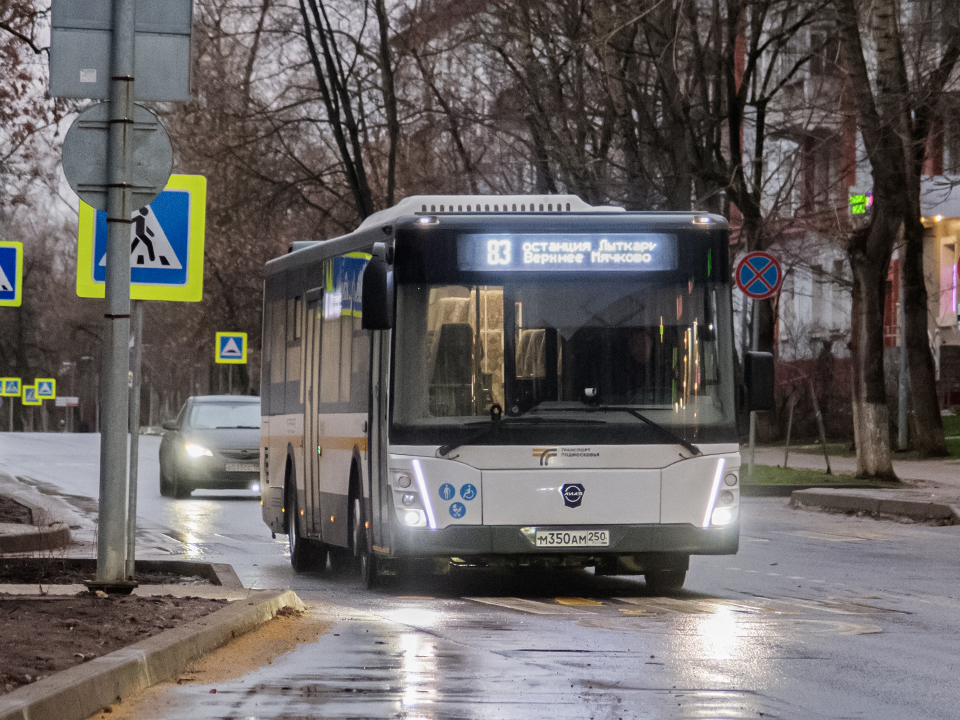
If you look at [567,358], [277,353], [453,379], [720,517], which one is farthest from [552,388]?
[277,353]

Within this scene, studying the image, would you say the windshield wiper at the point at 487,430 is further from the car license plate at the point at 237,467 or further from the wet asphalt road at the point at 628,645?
the car license plate at the point at 237,467

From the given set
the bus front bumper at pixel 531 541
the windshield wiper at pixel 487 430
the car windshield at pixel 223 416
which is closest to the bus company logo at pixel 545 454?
the windshield wiper at pixel 487 430

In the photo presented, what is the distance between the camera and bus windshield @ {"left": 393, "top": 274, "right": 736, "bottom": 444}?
43.8ft

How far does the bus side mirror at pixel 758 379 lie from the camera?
1384cm

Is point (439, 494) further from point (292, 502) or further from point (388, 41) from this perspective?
point (388, 41)

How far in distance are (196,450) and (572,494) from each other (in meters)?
17.4

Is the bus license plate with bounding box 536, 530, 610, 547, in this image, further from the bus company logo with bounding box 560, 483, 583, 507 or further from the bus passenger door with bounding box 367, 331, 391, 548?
the bus passenger door with bounding box 367, 331, 391, 548

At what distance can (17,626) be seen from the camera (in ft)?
31.0

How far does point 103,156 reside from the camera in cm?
1138

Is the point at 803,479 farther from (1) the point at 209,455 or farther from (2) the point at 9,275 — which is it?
(2) the point at 9,275

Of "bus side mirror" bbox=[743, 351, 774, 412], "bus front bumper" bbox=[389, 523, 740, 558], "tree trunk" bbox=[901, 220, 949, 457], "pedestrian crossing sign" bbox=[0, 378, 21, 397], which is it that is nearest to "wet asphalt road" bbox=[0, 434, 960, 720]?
"bus front bumper" bbox=[389, 523, 740, 558]

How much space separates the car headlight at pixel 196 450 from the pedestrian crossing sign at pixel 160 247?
17.6m

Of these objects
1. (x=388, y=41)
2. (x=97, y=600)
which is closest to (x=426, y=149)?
(x=388, y=41)

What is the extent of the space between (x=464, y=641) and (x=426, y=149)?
99.9ft
